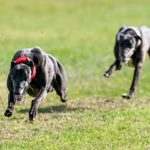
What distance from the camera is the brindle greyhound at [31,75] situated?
9.10 m

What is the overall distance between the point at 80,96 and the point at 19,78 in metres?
5.05

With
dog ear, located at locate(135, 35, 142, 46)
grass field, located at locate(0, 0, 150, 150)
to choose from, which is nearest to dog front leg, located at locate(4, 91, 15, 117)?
grass field, located at locate(0, 0, 150, 150)

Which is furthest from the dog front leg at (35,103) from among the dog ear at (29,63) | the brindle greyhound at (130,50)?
the brindle greyhound at (130,50)

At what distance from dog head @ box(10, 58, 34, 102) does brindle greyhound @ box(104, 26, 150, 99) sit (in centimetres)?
396

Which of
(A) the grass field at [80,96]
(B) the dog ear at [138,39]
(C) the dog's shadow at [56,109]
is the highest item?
(B) the dog ear at [138,39]

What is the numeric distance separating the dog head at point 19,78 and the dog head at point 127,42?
4231mm

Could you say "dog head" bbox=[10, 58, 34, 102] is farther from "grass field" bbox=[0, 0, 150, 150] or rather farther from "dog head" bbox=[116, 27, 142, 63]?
"dog head" bbox=[116, 27, 142, 63]

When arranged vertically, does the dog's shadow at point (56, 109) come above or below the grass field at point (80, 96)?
below

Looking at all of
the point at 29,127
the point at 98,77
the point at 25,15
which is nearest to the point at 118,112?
the point at 29,127

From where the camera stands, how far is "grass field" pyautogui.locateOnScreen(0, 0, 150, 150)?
8969 millimetres

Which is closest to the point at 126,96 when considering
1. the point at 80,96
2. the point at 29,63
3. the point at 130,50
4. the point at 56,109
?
the point at 130,50

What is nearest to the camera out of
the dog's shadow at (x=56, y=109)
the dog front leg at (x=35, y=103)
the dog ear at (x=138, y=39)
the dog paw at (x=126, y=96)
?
the dog front leg at (x=35, y=103)

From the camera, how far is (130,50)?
1312 centimetres

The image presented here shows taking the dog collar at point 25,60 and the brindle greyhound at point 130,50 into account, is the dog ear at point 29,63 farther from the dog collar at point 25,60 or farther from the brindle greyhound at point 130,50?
the brindle greyhound at point 130,50
